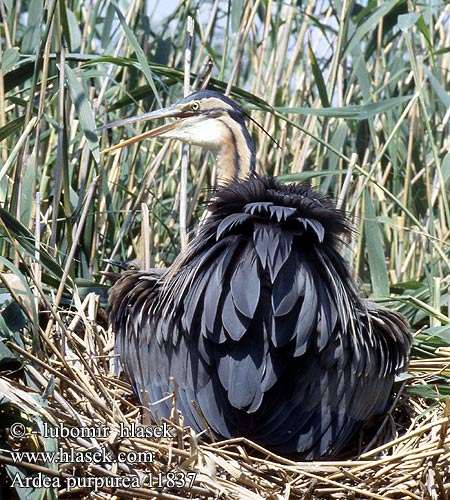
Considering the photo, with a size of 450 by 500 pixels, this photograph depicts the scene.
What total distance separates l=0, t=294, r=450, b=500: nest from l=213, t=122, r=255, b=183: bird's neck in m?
1.14

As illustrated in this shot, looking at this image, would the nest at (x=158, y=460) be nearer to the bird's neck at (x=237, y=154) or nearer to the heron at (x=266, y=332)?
the heron at (x=266, y=332)

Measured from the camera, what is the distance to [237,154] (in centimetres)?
379

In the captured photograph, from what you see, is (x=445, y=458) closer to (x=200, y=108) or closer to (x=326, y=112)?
(x=326, y=112)

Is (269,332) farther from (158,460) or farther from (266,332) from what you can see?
(158,460)

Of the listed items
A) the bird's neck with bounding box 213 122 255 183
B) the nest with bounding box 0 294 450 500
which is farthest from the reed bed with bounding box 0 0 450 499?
the bird's neck with bounding box 213 122 255 183

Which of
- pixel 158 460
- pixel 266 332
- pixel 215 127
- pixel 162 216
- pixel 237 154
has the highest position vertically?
pixel 215 127

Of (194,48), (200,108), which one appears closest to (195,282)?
(200,108)

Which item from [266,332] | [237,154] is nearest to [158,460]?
[266,332]

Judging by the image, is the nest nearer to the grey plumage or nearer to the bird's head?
the grey plumage

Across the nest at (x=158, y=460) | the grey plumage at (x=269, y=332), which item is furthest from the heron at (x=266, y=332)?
the nest at (x=158, y=460)

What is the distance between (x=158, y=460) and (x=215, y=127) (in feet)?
5.34

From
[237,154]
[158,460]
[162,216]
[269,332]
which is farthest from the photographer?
[162,216]

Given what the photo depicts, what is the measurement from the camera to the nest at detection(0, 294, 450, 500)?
246cm

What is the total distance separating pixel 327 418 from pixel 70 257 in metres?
0.98
